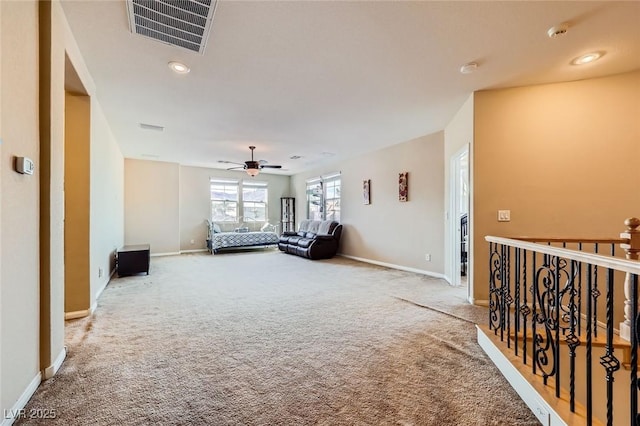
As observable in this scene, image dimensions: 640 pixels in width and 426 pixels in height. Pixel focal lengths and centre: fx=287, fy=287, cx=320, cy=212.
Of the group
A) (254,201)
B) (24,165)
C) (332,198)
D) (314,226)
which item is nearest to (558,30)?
(24,165)

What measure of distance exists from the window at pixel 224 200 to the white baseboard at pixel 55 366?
702cm

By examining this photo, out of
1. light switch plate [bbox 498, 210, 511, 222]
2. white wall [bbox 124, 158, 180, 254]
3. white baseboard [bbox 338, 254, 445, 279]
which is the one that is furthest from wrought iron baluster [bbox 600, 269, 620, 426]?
white wall [bbox 124, 158, 180, 254]

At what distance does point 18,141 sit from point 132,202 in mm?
6461

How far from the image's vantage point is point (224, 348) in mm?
2363

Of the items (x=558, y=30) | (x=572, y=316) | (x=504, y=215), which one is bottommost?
(x=572, y=316)

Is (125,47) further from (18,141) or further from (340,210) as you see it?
(340,210)

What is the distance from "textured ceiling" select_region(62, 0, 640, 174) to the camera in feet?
6.72

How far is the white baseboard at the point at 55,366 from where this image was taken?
189 cm

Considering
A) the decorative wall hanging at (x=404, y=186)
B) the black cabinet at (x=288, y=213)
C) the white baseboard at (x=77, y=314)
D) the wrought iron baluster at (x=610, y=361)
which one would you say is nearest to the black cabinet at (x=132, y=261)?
the white baseboard at (x=77, y=314)

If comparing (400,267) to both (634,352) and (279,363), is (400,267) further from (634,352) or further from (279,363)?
(634,352)

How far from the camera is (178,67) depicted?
2.76 meters

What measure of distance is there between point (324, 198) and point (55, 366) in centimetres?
684

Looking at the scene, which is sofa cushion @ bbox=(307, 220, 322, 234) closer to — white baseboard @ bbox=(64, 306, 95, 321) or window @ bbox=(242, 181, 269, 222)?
window @ bbox=(242, 181, 269, 222)

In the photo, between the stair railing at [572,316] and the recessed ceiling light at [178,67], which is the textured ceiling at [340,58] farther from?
the stair railing at [572,316]
